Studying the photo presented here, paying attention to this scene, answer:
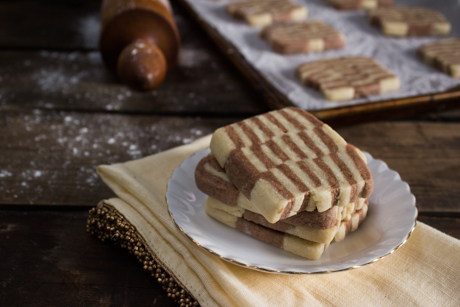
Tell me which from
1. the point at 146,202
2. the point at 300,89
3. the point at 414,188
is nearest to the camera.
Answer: the point at 146,202

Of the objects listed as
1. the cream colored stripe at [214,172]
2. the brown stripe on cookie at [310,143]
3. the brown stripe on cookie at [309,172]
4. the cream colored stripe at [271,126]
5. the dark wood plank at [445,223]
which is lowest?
the dark wood plank at [445,223]

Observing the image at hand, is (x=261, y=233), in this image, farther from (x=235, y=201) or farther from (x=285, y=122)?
(x=285, y=122)

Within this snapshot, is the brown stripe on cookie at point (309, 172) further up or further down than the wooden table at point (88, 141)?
further up


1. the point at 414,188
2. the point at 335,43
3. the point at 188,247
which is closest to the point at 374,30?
the point at 335,43

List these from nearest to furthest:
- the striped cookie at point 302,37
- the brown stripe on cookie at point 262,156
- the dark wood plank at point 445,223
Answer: the brown stripe on cookie at point 262,156
the dark wood plank at point 445,223
the striped cookie at point 302,37

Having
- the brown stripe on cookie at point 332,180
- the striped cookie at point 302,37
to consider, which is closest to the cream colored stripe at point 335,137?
the brown stripe on cookie at point 332,180

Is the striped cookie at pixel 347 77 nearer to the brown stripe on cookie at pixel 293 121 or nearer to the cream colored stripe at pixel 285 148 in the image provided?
the brown stripe on cookie at pixel 293 121

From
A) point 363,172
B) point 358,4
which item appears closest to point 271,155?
point 363,172

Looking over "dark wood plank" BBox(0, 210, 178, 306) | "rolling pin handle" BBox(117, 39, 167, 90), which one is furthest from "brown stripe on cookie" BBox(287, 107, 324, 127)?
"rolling pin handle" BBox(117, 39, 167, 90)

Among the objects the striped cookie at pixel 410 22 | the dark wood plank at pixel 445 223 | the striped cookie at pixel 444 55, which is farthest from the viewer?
the striped cookie at pixel 410 22

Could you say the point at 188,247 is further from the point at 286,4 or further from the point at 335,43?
the point at 286,4
